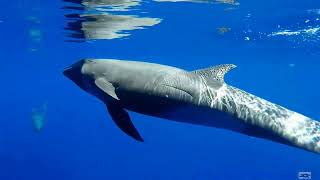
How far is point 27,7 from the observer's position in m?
20.6

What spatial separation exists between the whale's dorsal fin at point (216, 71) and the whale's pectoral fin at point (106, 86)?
199 centimetres

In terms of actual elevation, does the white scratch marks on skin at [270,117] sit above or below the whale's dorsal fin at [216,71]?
below

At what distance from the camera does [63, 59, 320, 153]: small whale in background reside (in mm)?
8844

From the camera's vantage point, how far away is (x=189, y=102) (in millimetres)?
8898

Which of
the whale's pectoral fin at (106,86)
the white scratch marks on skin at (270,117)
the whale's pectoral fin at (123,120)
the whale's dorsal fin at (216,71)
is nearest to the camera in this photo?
the whale's pectoral fin at (106,86)

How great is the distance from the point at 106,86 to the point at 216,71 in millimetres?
2561

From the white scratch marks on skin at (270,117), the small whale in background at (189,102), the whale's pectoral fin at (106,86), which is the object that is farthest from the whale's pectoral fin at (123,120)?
the white scratch marks on skin at (270,117)

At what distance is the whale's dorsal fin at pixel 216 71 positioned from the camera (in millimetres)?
9547

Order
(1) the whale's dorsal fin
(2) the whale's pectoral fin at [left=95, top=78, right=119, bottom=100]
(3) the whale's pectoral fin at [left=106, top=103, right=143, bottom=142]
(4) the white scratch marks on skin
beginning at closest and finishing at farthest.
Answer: (2) the whale's pectoral fin at [left=95, top=78, right=119, bottom=100] → (3) the whale's pectoral fin at [left=106, top=103, right=143, bottom=142] → (4) the white scratch marks on skin → (1) the whale's dorsal fin

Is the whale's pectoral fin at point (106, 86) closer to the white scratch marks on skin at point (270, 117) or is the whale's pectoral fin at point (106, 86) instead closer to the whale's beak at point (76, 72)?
the whale's beak at point (76, 72)

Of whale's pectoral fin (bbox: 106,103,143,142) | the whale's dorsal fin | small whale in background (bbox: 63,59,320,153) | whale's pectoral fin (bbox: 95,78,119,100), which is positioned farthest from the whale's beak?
the whale's dorsal fin

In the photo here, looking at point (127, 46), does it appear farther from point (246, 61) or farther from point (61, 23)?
point (246, 61)

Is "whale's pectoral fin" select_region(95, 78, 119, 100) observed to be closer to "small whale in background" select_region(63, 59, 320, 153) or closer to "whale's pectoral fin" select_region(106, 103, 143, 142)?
"small whale in background" select_region(63, 59, 320, 153)

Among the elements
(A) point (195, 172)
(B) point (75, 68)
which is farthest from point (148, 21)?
(A) point (195, 172)
